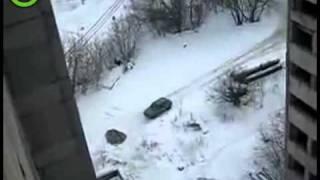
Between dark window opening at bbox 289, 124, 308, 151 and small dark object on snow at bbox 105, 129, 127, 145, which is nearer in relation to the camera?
dark window opening at bbox 289, 124, 308, 151

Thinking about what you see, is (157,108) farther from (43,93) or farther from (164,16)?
(43,93)

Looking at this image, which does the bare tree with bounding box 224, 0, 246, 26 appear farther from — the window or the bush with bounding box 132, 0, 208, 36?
the window

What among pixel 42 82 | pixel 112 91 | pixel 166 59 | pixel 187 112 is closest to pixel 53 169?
pixel 42 82

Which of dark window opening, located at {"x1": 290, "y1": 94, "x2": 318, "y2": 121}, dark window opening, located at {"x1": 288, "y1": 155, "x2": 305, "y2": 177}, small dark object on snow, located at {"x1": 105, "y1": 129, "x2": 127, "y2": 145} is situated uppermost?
dark window opening, located at {"x1": 290, "y1": 94, "x2": 318, "y2": 121}

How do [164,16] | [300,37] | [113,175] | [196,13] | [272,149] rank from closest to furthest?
[300,37]
[272,149]
[113,175]
[164,16]
[196,13]

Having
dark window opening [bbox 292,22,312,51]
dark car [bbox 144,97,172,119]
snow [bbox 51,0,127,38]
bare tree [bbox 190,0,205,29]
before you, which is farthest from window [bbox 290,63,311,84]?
snow [bbox 51,0,127,38]

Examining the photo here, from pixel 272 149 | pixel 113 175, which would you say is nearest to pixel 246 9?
pixel 272 149

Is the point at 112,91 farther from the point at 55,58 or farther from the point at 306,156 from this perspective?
the point at 55,58
